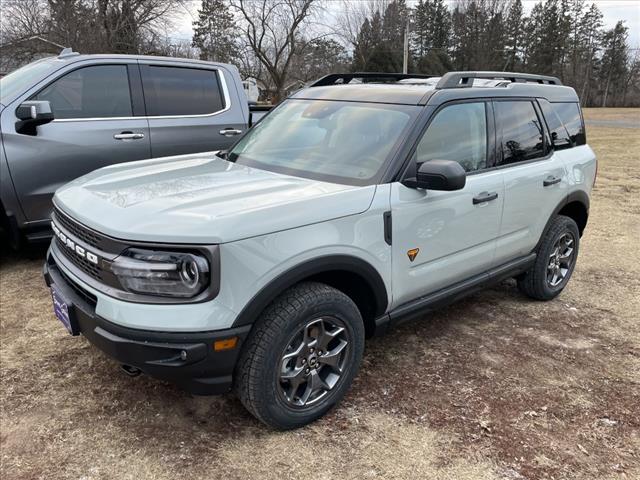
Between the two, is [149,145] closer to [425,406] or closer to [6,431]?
[6,431]

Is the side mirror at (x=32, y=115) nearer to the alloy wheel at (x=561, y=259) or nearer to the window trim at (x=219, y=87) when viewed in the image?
the window trim at (x=219, y=87)

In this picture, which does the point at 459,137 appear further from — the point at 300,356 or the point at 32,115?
the point at 32,115

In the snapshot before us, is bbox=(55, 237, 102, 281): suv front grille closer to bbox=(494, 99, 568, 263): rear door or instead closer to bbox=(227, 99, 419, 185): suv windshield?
bbox=(227, 99, 419, 185): suv windshield

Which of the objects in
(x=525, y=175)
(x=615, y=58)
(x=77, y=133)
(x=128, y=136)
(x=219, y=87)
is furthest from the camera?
(x=615, y=58)

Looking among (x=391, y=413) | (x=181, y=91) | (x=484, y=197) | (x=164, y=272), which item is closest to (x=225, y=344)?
(x=164, y=272)

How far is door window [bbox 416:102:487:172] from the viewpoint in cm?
314

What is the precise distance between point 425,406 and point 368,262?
3.02ft

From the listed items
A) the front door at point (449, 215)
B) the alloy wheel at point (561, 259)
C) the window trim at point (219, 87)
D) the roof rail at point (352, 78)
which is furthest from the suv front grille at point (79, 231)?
the alloy wheel at point (561, 259)

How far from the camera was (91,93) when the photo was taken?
491 cm

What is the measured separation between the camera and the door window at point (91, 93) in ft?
15.5

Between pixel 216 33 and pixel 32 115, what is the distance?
35563 millimetres

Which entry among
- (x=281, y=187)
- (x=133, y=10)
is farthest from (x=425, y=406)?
(x=133, y=10)

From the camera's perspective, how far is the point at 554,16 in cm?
5853

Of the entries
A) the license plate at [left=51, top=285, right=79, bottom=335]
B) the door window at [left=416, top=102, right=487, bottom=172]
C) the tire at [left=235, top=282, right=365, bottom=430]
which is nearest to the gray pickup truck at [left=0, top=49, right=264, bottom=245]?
the license plate at [left=51, top=285, right=79, bottom=335]
